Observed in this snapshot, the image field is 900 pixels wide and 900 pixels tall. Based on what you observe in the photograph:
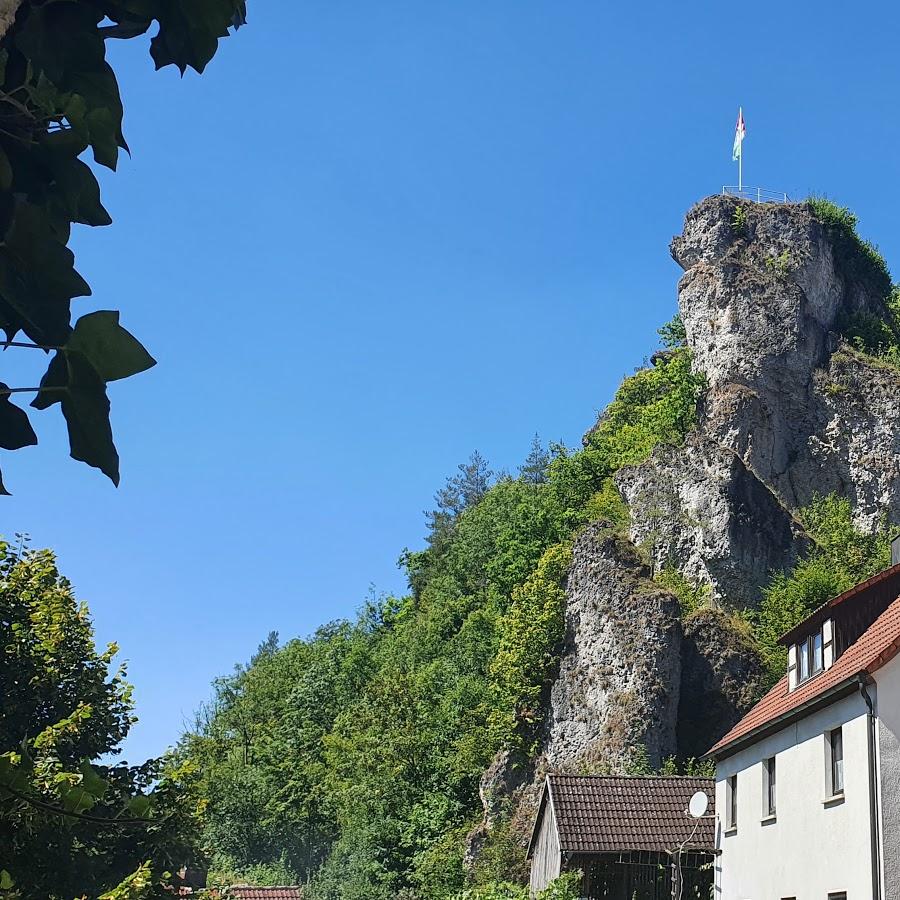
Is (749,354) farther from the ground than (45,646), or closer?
farther from the ground

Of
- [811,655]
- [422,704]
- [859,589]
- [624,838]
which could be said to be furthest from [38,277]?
[422,704]

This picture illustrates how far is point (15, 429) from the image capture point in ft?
6.52

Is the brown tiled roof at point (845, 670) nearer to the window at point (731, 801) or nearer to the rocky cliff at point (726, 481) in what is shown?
Answer: the window at point (731, 801)

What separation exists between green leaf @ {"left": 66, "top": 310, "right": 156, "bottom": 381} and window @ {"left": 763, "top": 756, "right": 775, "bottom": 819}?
2394 cm

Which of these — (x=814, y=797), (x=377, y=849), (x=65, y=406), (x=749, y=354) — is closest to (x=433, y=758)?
(x=377, y=849)

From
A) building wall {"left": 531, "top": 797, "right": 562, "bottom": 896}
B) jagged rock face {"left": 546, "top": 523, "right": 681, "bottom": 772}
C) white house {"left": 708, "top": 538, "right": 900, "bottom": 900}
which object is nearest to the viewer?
white house {"left": 708, "top": 538, "right": 900, "bottom": 900}

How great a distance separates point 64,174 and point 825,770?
21.0 m

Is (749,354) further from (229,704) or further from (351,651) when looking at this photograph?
(229,704)

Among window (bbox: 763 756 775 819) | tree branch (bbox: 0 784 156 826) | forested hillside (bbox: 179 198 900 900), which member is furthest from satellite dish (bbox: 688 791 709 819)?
tree branch (bbox: 0 784 156 826)

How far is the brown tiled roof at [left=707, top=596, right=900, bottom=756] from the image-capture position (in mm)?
19266

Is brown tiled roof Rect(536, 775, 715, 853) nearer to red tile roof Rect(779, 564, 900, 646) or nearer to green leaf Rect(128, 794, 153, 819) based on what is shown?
red tile roof Rect(779, 564, 900, 646)

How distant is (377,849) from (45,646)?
29160 millimetres

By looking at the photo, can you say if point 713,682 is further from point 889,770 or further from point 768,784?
point 889,770

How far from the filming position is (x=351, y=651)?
69.9 meters
